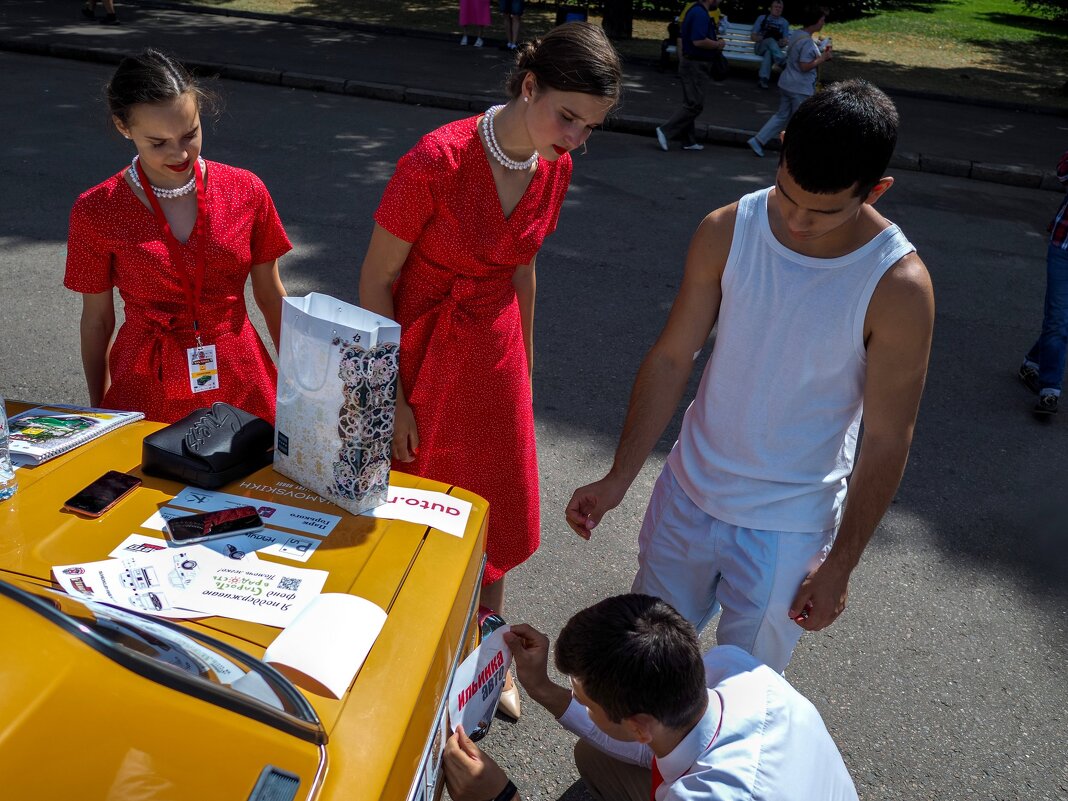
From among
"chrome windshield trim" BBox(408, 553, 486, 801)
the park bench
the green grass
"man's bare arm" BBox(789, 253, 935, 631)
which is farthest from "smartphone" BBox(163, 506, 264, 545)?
the green grass

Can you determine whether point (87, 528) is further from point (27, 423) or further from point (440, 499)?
point (440, 499)

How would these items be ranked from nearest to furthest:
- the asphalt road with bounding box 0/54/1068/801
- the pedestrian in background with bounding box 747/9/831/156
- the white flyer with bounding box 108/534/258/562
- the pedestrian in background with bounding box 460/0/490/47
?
1. the white flyer with bounding box 108/534/258/562
2. the asphalt road with bounding box 0/54/1068/801
3. the pedestrian in background with bounding box 747/9/831/156
4. the pedestrian in background with bounding box 460/0/490/47

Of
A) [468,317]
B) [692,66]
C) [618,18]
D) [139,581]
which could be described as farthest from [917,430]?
[618,18]

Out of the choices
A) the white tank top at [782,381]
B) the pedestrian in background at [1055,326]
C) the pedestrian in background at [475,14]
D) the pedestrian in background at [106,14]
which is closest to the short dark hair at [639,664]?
the white tank top at [782,381]

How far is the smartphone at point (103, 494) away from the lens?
1.71 meters

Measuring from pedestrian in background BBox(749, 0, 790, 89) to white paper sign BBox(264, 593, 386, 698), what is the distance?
510 inches

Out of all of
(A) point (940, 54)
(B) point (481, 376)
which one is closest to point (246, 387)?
(B) point (481, 376)

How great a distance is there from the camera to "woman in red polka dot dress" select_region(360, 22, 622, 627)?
88.3 inches

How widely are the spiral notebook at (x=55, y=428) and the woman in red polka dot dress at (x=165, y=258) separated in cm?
32

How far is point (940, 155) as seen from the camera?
388 inches

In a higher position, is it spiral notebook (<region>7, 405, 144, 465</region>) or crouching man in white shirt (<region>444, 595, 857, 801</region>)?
spiral notebook (<region>7, 405, 144, 465</region>)

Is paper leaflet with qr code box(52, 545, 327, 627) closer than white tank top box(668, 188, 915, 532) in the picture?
Yes

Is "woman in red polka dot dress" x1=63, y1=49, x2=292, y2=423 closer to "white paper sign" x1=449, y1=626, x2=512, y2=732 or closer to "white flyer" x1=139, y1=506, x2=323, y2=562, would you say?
"white flyer" x1=139, y1=506, x2=323, y2=562

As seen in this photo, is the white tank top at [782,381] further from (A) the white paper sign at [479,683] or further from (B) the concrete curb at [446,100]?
(B) the concrete curb at [446,100]
